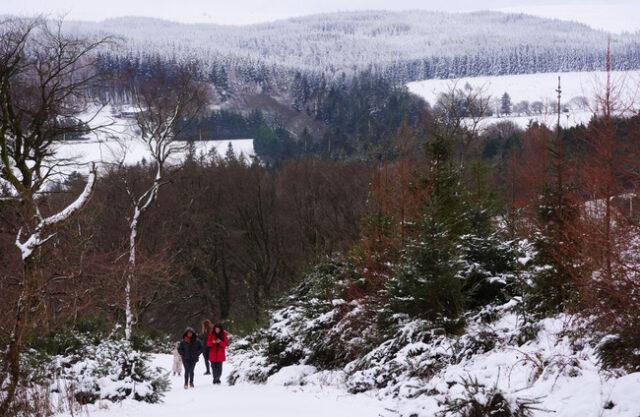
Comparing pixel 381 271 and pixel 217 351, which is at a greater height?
pixel 381 271

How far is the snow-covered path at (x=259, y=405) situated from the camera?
969 centimetres

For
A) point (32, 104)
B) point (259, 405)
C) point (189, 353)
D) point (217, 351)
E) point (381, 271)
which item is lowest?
point (217, 351)

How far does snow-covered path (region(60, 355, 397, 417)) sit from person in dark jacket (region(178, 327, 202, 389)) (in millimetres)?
1963

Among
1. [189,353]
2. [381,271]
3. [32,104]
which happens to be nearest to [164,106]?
[32,104]

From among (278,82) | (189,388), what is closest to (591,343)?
(189,388)

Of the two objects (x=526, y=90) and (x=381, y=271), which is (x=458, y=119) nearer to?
(x=381, y=271)

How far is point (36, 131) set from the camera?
13.7 m

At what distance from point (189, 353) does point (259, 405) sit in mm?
5683

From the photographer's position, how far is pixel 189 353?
15797 mm

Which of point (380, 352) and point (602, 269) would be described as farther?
point (380, 352)

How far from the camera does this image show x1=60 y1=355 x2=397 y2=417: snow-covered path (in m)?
9.69

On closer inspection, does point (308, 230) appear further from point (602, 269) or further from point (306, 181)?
point (602, 269)

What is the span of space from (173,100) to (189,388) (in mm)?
11614

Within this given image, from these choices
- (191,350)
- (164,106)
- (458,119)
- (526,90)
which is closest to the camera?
(191,350)
